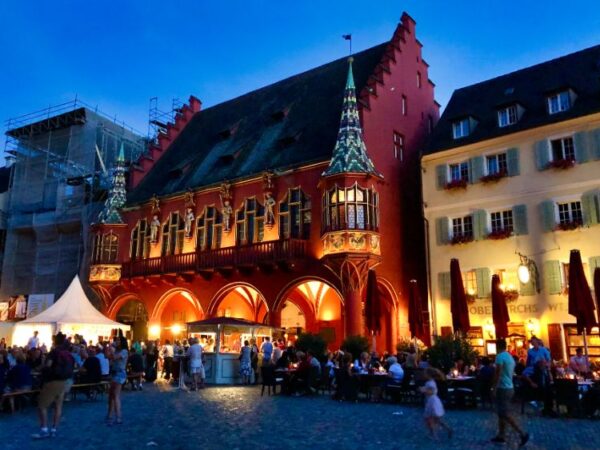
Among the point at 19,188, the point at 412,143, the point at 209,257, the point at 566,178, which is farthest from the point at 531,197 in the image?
the point at 19,188

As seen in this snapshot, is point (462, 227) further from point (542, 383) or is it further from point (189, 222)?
point (189, 222)

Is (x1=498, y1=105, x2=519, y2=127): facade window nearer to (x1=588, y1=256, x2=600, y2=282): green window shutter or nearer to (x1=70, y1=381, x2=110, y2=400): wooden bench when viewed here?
(x1=588, y1=256, x2=600, y2=282): green window shutter

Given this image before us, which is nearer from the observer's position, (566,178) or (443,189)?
(566,178)

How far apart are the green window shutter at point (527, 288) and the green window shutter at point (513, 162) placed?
459cm

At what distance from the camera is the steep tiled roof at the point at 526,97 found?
960 inches

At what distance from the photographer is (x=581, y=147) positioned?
76.3ft

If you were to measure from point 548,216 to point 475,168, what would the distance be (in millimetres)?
3991

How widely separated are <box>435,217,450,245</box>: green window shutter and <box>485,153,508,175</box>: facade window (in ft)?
9.15

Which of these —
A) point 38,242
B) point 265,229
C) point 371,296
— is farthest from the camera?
point 38,242

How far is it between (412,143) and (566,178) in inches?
348

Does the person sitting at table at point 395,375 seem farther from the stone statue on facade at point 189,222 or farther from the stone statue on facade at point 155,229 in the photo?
the stone statue on facade at point 155,229

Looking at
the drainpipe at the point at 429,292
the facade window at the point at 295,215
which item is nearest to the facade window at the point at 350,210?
the facade window at the point at 295,215

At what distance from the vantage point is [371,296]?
71.8 ft

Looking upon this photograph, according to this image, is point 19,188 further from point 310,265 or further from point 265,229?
point 310,265
